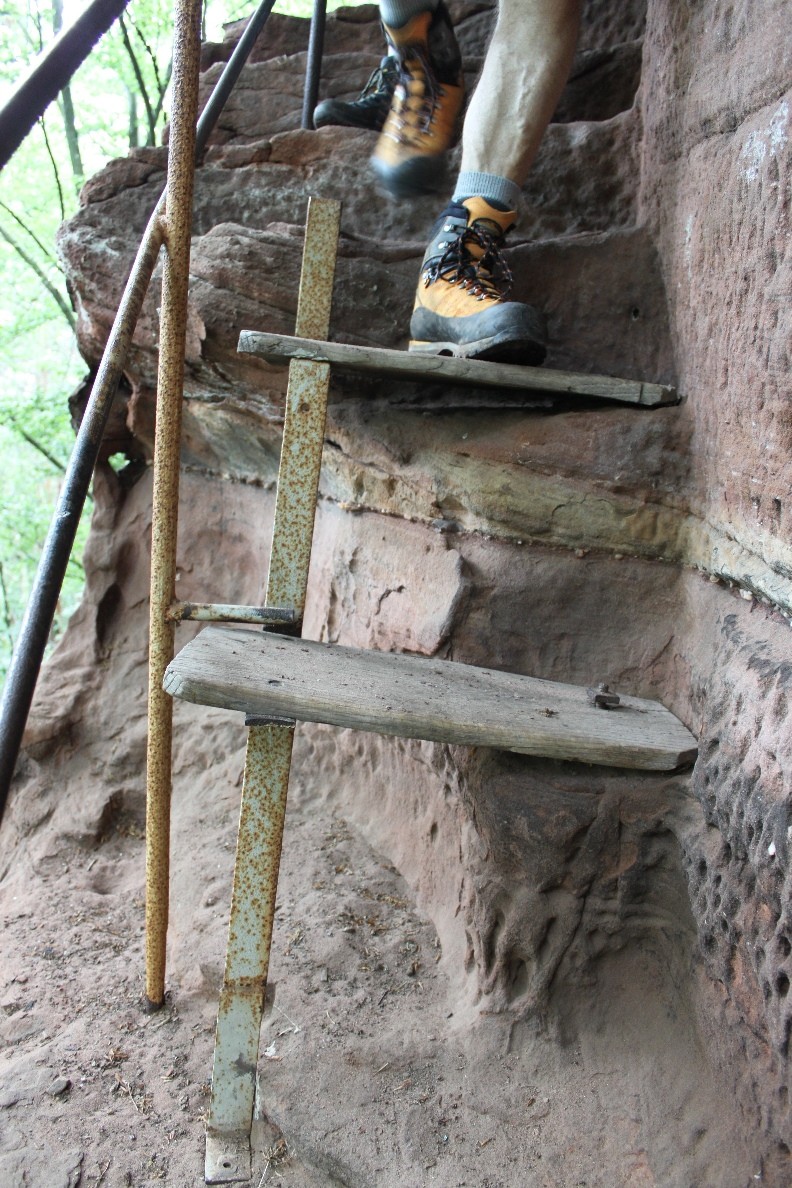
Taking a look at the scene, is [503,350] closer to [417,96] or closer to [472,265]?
[472,265]

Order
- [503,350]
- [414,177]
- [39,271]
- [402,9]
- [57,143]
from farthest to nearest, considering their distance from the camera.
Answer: [57,143] → [39,271] → [414,177] → [402,9] → [503,350]

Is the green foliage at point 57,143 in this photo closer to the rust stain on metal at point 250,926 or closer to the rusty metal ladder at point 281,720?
the rusty metal ladder at point 281,720

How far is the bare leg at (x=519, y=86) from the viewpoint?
1.92 meters

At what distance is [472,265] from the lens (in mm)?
1832

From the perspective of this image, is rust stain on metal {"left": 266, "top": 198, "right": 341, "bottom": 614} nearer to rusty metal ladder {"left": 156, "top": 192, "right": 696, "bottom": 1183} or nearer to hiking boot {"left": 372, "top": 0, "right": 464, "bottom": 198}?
rusty metal ladder {"left": 156, "top": 192, "right": 696, "bottom": 1183}

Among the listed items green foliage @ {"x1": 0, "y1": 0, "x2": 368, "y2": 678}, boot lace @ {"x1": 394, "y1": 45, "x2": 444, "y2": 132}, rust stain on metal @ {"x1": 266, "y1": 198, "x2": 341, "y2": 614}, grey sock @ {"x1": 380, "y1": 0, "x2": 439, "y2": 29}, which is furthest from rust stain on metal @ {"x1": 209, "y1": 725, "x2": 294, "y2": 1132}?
green foliage @ {"x1": 0, "y1": 0, "x2": 368, "y2": 678}

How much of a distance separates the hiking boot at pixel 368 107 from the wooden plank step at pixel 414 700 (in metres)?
1.56

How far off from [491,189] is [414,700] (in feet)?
3.62

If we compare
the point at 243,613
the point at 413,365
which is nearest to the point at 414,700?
the point at 243,613

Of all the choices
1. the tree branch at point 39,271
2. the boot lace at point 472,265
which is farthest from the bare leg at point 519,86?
the tree branch at point 39,271

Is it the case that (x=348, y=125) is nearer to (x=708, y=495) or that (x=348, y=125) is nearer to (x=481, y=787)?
(x=708, y=495)

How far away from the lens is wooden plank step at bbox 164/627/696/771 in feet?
4.58

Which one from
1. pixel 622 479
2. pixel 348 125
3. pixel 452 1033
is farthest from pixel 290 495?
pixel 348 125

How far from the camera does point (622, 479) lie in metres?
1.75
